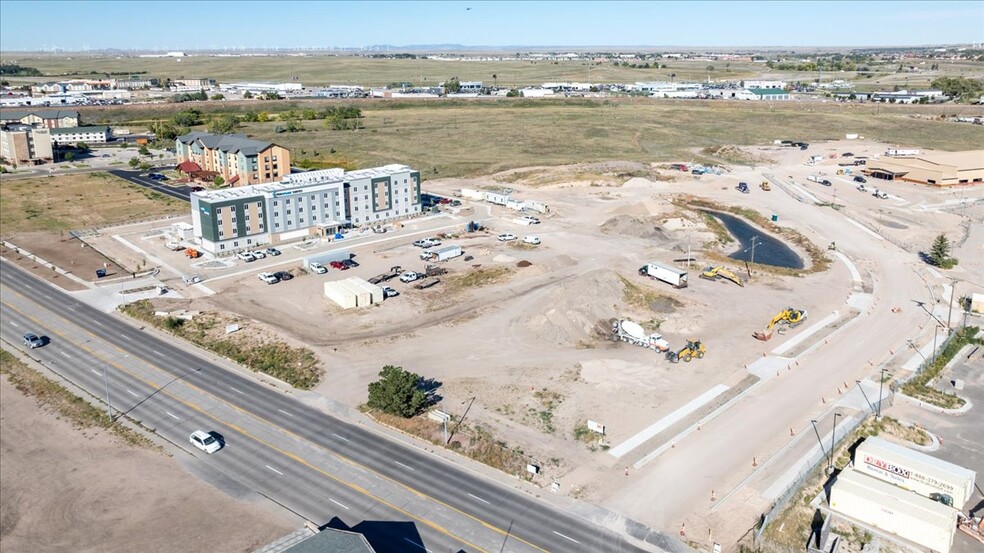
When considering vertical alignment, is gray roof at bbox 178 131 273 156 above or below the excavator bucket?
above

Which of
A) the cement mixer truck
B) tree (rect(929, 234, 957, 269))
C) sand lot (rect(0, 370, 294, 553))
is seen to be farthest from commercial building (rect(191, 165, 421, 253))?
tree (rect(929, 234, 957, 269))

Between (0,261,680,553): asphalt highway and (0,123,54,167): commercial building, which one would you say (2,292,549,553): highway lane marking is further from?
(0,123,54,167): commercial building

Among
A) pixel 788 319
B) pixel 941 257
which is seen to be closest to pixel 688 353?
pixel 788 319

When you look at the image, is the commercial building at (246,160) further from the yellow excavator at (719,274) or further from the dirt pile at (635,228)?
the yellow excavator at (719,274)

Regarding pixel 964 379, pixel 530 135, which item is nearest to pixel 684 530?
pixel 964 379

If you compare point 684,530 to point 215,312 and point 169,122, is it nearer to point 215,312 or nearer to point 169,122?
point 215,312

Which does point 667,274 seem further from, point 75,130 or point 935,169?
point 75,130

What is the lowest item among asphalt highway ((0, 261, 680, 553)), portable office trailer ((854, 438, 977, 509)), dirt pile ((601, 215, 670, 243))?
asphalt highway ((0, 261, 680, 553))

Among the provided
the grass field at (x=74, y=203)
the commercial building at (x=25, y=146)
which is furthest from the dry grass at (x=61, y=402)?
the commercial building at (x=25, y=146)
